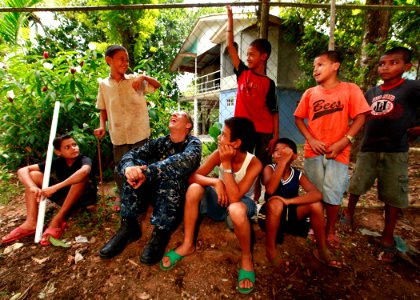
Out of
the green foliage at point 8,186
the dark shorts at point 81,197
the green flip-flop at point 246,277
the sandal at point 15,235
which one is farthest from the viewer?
the green foliage at point 8,186

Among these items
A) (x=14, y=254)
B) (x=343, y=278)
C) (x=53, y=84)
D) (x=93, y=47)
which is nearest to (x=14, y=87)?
(x=53, y=84)

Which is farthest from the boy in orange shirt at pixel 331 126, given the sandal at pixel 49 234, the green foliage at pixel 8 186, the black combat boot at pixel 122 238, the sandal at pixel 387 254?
the green foliage at pixel 8 186

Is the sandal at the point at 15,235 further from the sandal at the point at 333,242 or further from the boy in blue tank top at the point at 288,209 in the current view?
the sandal at the point at 333,242

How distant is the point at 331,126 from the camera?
2045 mm

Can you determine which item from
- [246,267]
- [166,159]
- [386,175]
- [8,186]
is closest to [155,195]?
[166,159]

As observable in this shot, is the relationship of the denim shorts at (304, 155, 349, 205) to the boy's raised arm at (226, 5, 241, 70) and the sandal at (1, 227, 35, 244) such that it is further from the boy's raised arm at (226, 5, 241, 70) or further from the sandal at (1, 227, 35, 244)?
the sandal at (1, 227, 35, 244)

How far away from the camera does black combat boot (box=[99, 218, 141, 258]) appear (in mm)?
1978

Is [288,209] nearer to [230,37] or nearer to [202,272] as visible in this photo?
[202,272]

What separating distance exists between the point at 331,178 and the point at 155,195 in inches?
62.8

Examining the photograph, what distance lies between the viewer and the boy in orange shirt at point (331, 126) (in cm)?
198

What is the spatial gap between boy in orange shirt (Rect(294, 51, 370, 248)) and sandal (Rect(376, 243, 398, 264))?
0.57m

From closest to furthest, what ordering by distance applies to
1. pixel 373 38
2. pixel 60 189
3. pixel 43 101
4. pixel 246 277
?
pixel 246 277, pixel 60 189, pixel 43 101, pixel 373 38

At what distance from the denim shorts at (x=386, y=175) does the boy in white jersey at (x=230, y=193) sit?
121 centimetres

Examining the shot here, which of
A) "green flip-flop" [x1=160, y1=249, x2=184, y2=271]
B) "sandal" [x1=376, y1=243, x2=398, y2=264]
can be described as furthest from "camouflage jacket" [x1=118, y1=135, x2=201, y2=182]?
"sandal" [x1=376, y1=243, x2=398, y2=264]
